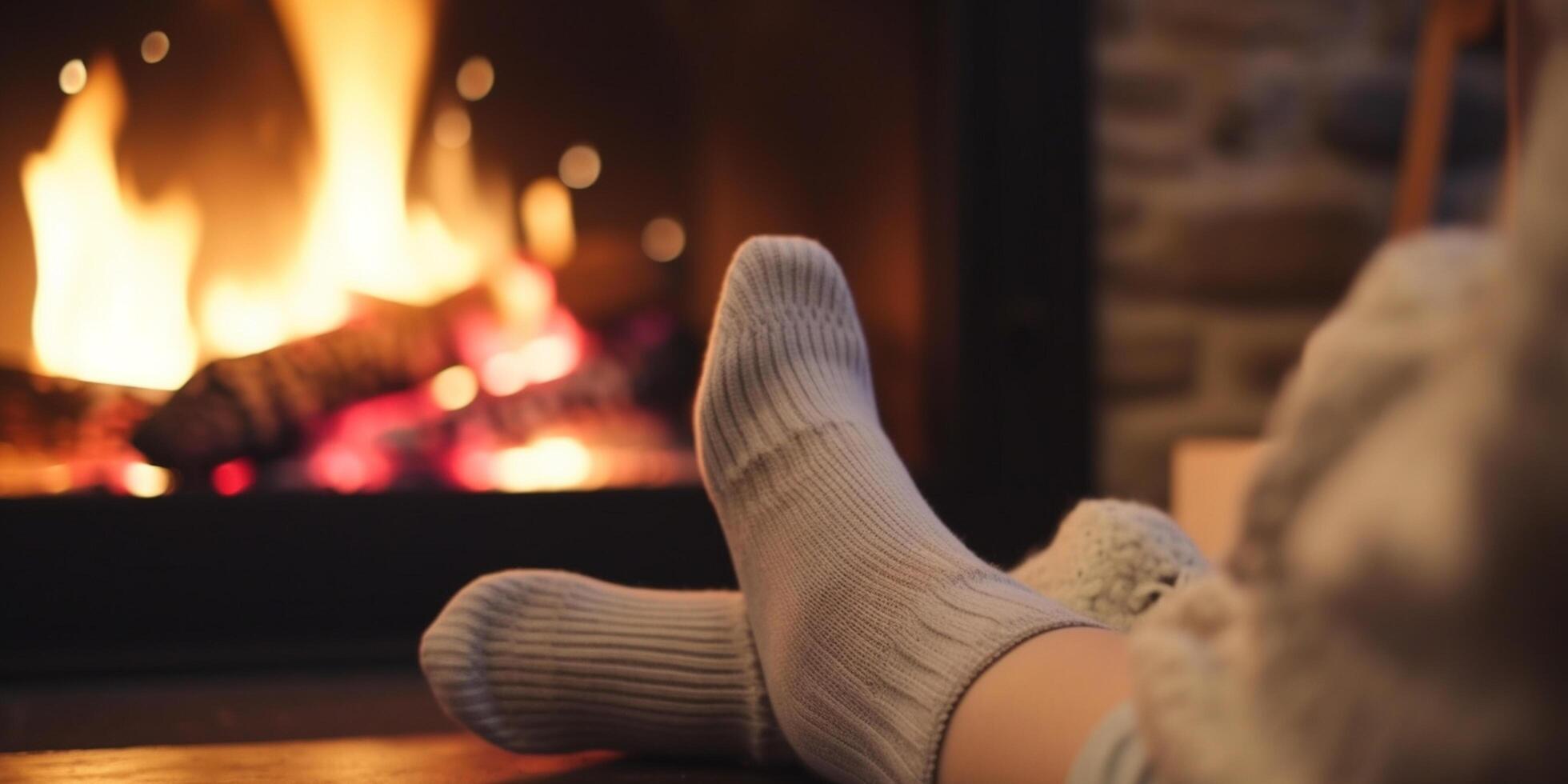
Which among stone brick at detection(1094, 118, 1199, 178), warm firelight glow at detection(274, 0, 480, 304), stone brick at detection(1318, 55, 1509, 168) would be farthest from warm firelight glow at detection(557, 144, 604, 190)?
stone brick at detection(1318, 55, 1509, 168)

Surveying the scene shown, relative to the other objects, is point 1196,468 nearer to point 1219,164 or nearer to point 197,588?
point 1219,164

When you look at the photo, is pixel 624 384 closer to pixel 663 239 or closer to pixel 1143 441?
pixel 663 239

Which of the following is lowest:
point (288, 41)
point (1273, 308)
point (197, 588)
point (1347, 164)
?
point (197, 588)

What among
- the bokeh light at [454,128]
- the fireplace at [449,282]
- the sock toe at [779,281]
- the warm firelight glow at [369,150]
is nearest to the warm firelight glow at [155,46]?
the fireplace at [449,282]

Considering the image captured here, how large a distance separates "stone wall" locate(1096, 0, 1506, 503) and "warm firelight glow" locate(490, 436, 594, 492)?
0.52 meters

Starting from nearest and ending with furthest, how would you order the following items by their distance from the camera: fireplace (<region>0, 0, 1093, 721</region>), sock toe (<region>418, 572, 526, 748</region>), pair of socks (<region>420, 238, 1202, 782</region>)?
pair of socks (<region>420, 238, 1202, 782</region>) → sock toe (<region>418, 572, 526, 748</region>) → fireplace (<region>0, 0, 1093, 721</region>)

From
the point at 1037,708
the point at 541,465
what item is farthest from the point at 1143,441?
the point at 1037,708

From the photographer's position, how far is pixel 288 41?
1254mm

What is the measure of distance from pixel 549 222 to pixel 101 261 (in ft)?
1.32

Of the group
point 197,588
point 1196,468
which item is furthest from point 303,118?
point 1196,468

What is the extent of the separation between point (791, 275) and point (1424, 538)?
0.60 meters

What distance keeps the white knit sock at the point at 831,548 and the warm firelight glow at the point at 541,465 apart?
1.61ft

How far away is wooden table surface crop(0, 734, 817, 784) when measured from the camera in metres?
0.69

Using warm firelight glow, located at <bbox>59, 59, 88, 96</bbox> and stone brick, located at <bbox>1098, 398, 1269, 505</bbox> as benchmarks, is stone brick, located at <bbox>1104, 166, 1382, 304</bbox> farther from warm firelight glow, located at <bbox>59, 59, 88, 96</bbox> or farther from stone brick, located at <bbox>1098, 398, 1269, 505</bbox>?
warm firelight glow, located at <bbox>59, 59, 88, 96</bbox>
